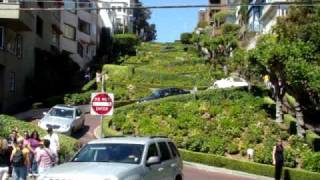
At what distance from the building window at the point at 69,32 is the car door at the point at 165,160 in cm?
5998

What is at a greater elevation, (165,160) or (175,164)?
(165,160)

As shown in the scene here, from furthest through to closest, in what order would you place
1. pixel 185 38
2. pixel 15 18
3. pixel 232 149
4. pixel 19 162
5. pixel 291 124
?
pixel 185 38 < pixel 15 18 < pixel 291 124 < pixel 232 149 < pixel 19 162

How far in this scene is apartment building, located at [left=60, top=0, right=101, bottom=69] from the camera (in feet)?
247

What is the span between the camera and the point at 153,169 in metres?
14.6

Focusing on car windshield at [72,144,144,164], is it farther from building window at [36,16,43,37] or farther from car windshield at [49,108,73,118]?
building window at [36,16,43,37]

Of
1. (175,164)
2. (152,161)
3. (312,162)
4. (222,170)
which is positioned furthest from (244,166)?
(152,161)

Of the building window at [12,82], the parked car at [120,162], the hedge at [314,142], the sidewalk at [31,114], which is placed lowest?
the hedge at [314,142]

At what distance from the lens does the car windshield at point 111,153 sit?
47.1 feet

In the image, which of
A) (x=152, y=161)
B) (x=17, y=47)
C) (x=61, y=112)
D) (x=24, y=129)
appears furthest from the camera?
(x=17, y=47)

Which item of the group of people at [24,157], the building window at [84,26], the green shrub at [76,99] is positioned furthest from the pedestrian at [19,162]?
the building window at [84,26]

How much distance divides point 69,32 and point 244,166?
48309mm

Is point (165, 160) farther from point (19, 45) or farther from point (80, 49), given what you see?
point (80, 49)

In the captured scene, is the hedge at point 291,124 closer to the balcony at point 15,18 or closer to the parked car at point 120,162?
the balcony at point 15,18

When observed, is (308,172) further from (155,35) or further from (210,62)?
(155,35)
